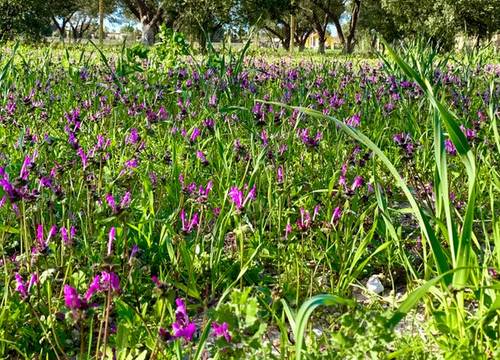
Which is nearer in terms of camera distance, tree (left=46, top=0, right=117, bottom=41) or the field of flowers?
the field of flowers

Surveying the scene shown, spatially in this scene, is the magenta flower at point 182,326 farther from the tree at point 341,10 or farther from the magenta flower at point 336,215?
the tree at point 341,10

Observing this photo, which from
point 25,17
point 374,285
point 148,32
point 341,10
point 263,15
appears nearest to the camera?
point 374,285

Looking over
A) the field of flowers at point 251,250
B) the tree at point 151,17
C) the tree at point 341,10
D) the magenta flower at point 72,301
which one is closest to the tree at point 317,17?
the tree at point 341,10

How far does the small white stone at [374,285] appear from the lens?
2170 millimetres

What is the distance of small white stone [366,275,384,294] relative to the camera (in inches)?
85.4

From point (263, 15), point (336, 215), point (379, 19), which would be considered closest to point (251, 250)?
point (336, 215)

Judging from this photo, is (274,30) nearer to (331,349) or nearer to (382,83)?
(382,83)

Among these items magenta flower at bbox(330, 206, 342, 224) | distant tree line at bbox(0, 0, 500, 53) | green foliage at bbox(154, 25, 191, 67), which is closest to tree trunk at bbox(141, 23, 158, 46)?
distant tree line at bbox(0, 0, 500, 53)

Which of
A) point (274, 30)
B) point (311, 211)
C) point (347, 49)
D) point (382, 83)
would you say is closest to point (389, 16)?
point (347, 49)

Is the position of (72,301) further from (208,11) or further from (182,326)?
(208,11)

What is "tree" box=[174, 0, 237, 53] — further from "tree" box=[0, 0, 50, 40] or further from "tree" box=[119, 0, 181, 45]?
"tree" box=[0, 0, 50, 40]

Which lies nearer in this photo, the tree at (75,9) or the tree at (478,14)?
the tree at (478,14)

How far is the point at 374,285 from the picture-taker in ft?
7.16

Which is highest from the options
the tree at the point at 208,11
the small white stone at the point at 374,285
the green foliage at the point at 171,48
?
the tree at the point at 208,11
